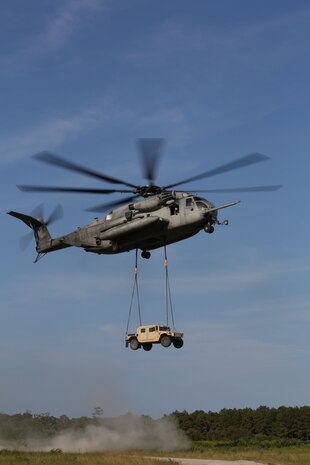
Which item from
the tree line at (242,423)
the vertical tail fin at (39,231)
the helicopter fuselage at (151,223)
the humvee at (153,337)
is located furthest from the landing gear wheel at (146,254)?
the tree line at (242,423)

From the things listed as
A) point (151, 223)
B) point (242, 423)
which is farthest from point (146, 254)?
point (242, 423)

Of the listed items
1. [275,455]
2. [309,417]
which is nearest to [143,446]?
[275,455]

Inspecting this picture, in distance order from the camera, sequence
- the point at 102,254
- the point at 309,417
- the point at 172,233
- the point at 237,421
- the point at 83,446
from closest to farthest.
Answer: the point at 172,233 < the point at 102,254 < the point at 83,446 < the point at 309,417 < the point at 237,421

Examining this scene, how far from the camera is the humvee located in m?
30.0

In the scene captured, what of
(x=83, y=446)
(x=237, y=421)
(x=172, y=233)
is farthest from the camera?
(x=237, y=421)

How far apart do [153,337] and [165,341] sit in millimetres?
710

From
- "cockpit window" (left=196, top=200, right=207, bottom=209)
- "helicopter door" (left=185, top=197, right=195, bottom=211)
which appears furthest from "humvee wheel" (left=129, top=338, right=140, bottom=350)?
"cockpit window" (left=196, top=200, right=207, bottom=209)

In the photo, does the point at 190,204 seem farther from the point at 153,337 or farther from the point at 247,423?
the point at 247,423

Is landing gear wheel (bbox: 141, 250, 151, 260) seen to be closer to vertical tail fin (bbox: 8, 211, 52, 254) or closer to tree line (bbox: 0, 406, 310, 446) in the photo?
vertical tail fin (bbox: 8, 211, 52, 254)

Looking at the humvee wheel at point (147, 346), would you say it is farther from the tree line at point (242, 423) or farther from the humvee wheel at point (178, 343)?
the tree line at point (242, 423)

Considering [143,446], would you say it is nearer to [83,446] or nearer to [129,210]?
[83,446]

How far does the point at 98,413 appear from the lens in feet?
336

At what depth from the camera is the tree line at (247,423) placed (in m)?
117

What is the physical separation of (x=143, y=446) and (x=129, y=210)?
183 ft
